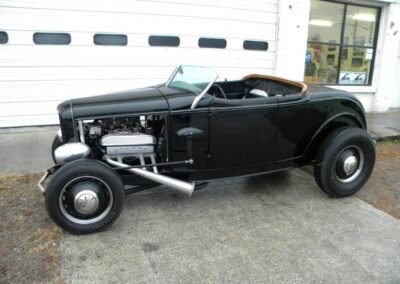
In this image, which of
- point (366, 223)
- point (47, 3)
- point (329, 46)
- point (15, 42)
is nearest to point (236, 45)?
point (329, 46)

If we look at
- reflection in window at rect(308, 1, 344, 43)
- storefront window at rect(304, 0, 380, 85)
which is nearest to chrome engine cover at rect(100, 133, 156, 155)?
storefront window at rect(304, 0, 380, 85)

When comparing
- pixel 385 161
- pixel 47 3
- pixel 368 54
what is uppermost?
pixel 47 3

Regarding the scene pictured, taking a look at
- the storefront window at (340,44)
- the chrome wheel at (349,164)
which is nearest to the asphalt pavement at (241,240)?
the chrome wheel at (349,164)

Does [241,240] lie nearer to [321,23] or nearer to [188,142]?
[188,142]

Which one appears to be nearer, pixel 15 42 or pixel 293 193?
pixel 293 193

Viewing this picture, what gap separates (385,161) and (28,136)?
229 inches

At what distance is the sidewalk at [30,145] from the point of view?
4748mm

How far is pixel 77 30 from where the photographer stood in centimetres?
614

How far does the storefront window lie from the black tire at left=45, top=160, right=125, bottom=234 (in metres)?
6.58

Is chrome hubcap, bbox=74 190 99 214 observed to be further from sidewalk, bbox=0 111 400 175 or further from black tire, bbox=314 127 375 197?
black tire, bbox=314 127 375 197

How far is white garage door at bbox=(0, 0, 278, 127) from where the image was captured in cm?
595

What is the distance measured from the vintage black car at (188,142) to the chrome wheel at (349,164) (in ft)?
0.04

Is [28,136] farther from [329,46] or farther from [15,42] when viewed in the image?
[329,46]

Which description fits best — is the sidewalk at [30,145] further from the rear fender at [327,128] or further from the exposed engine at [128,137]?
the rear fender at [327,128]
